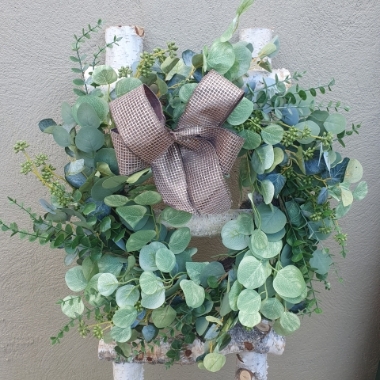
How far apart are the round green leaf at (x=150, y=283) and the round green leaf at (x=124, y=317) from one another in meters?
0.04

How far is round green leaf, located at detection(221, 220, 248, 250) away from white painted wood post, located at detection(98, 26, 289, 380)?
3 cm

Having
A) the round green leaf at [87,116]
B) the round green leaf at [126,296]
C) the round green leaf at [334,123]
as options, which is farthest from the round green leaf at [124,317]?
the round green leaf at [334,123]

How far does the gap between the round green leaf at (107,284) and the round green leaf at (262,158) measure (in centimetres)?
22

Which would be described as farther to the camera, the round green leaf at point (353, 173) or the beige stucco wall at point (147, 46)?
the beige stucco wall at point (147, 46)

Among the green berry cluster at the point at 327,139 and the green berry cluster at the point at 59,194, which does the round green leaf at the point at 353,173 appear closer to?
the green berry cluster at the point at 327,139

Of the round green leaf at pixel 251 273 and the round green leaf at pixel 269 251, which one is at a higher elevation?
the round green leaf at pixel 269 251

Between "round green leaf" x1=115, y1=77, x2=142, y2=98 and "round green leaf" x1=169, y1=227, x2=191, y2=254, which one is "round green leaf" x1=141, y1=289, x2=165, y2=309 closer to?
"round green leaf" x1=169, y1=227, x2=191, y2=254

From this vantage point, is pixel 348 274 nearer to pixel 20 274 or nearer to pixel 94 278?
pixel 94 278

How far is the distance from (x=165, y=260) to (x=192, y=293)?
0.17 ft

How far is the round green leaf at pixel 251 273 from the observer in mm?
502

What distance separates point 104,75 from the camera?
1.64 feet

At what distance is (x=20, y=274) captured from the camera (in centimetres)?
76

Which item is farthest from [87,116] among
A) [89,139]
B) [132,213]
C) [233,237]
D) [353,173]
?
[353,173]

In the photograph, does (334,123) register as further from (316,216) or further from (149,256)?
(149,256)
